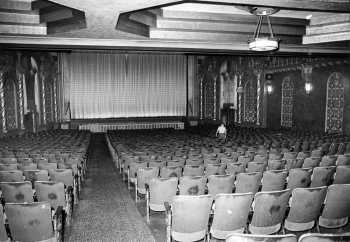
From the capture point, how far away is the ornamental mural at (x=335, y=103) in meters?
14.4

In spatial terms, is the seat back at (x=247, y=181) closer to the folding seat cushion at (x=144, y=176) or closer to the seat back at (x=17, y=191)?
the folding seat cushion at (x=144, y=176)

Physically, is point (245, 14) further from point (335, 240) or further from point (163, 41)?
point (335, 240)

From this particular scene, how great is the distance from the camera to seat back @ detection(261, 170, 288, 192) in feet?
18.2

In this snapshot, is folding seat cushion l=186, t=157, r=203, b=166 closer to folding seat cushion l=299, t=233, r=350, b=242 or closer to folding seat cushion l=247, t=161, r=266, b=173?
folding seat cushion l=247, t=161, r=266, b=173

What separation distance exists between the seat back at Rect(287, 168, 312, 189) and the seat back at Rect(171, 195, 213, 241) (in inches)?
96.9

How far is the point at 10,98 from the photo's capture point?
1595 centimetres

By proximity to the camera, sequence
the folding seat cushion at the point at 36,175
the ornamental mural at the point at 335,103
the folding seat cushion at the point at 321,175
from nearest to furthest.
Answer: the folding seat cushion at the point at 321,175 → the folding seat cushion at the point at 36,175 → the ornamental mural at the point at 335,103

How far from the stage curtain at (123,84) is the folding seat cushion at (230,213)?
23.7 m

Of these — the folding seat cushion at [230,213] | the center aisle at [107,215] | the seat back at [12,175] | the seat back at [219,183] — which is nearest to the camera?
the folding seat cushion at [230,213]

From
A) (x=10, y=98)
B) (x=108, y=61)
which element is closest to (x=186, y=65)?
(x=108, y=61)

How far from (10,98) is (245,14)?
13.0 m

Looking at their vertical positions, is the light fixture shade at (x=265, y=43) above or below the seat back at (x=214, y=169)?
above

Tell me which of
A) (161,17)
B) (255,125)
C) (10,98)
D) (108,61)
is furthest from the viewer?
(108,61)

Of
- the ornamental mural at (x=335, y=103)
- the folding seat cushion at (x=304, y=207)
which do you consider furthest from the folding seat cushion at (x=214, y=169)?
the ornamental mural at (x=335, y=103)
